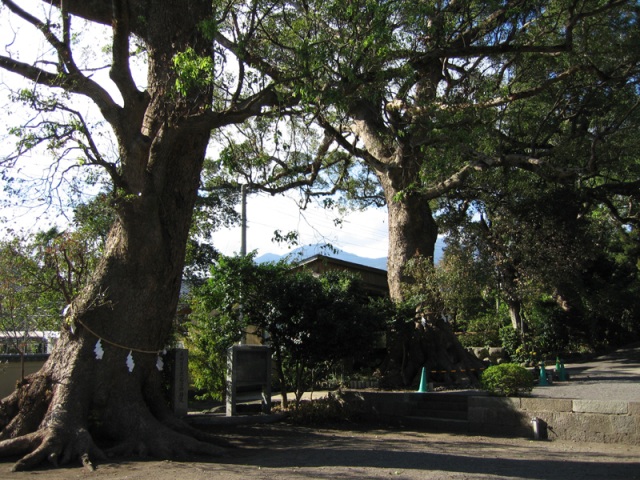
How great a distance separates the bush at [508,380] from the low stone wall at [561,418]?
24cm

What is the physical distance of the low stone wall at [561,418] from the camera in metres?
9.96

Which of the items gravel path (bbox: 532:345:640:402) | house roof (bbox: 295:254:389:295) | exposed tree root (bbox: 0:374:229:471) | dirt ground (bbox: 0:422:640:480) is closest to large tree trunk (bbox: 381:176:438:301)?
house roof (bbox: 295:254:389:295)

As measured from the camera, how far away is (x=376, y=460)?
330 inches

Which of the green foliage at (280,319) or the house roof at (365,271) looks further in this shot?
the house roof at (365,271)

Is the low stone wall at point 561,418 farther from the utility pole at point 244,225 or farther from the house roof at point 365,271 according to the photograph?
the utility pole at point 244,225

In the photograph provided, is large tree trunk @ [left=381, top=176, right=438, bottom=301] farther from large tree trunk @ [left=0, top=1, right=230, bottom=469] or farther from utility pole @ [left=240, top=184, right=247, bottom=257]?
large tree trunk @ [left=0, top=1, right=230, bottom=469]

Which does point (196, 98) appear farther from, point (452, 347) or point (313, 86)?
point (452, 347)

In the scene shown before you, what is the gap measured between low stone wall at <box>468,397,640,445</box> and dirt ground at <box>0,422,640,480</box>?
0.95 ft

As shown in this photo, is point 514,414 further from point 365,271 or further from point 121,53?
point 365,271

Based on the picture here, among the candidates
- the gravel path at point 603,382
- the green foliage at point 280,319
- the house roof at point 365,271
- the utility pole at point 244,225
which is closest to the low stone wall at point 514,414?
the gravel path at point 603,382

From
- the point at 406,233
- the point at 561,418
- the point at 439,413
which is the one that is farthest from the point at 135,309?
the point at 406,233

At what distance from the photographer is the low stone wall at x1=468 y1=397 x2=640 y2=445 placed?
996 centimetres

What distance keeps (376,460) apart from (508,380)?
430 centimetres

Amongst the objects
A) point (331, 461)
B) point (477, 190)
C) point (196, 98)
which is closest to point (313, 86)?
point (196, 98)
